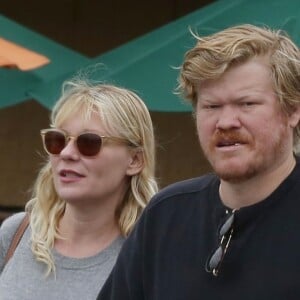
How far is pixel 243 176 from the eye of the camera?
71.4 inches

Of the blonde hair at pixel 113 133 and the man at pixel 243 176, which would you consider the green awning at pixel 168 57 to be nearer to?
the blonde hair at pixel 113 133

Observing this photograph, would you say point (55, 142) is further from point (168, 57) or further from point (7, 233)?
point (168, 57)

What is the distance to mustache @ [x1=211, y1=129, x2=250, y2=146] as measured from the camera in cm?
180

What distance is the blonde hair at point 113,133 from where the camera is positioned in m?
2.79

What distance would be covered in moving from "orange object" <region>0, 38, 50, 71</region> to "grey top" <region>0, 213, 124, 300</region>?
1.65m

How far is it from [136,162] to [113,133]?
0.50ft

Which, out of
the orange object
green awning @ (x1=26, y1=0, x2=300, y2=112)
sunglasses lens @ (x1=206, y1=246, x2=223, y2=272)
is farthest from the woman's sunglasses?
the orange object

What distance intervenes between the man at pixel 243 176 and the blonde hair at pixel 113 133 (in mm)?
833

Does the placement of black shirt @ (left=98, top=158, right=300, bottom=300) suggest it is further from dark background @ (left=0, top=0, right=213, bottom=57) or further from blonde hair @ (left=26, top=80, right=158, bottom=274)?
dark background @ (left=0, top=0, right=213, bottom=57)

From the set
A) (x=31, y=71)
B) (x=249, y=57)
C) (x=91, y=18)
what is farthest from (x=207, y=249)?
(x=91, y=18)

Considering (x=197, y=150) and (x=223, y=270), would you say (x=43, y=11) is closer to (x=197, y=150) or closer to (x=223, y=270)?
(x=197, y=150)

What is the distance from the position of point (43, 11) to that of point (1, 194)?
5.30 ft

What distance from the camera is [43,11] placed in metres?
7.67

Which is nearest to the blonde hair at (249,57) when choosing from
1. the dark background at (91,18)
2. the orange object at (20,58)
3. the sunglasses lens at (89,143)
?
the sunglasses lens at (89,143)
